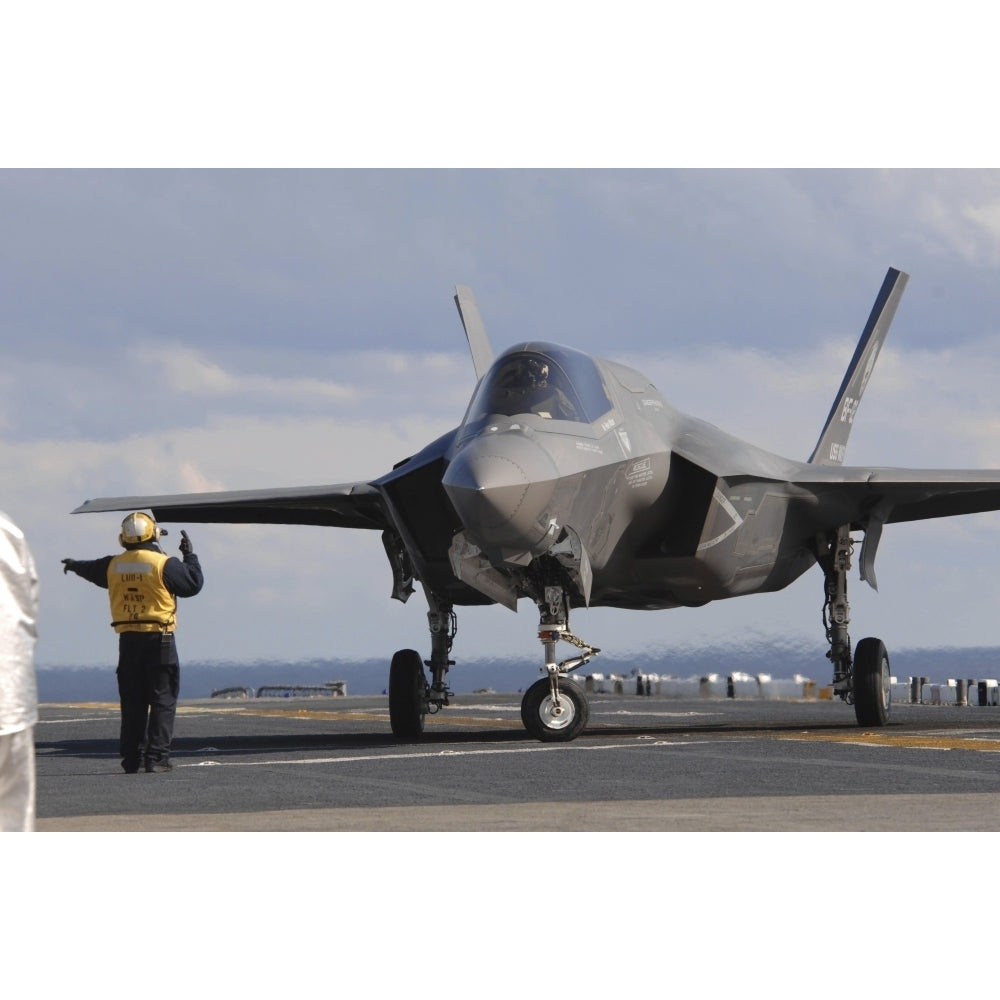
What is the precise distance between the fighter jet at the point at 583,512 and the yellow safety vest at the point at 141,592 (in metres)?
2.44

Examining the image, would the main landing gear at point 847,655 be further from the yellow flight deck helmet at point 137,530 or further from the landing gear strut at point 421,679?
the yellow flight deck helmet at point 137,530

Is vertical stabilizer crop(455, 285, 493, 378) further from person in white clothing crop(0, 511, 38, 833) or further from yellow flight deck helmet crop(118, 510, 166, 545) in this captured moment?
person in white clothing crop(0, 511, 38, 833)

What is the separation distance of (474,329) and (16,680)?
691 inches

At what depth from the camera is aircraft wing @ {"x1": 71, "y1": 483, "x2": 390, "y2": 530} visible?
16.8 metres

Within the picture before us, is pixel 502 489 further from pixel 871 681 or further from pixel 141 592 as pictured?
pixel 871 681

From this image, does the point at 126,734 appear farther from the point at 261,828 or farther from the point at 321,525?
the point at 321,525

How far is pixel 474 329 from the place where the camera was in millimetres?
21859

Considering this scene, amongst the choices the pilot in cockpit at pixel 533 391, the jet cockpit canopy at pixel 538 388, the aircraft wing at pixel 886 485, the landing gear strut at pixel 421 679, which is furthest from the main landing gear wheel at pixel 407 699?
the aircraft wing at pixel 886 485

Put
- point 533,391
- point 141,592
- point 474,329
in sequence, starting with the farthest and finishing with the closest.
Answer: point 474,329 → point 533,391 → point 141,592

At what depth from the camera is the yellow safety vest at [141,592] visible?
11469 millimetres

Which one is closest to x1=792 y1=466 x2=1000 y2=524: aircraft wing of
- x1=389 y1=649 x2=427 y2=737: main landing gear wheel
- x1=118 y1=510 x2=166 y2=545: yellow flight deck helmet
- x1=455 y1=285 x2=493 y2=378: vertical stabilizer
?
x1=389 y1=649 x2=427 y2=737: main landing gear wheel

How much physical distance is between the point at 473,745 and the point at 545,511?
107 inches

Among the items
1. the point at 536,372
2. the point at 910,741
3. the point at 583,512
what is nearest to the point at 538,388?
the point at 536,372

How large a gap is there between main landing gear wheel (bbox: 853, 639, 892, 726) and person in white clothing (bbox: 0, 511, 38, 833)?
1326 cm
